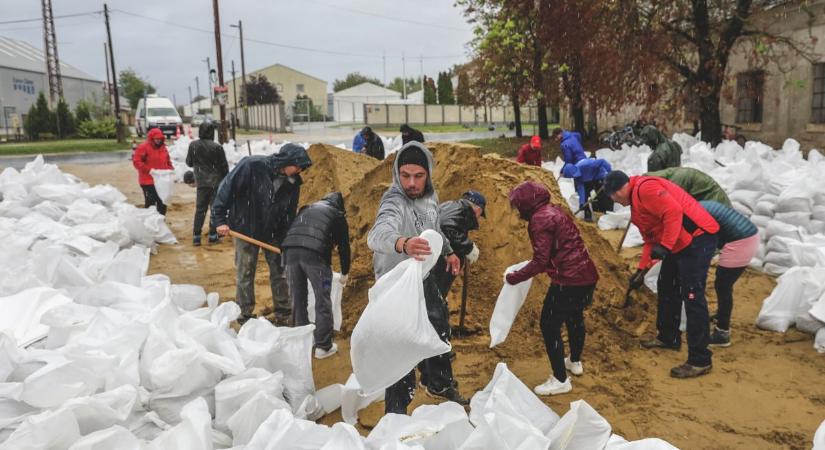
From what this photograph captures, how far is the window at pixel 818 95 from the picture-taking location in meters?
12.7

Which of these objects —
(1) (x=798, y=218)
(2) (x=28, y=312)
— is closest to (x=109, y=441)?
(2) (x=28, y=312)

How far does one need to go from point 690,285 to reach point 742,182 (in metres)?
3.69

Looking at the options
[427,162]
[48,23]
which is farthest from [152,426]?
[48,23]

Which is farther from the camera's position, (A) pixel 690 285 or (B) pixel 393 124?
(B) pixel 393 124

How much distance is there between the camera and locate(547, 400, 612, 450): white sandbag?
6.86ft

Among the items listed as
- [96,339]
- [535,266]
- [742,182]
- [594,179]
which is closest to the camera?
[96,339]

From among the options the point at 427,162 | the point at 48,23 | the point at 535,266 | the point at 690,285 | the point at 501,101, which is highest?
the point at 48,23

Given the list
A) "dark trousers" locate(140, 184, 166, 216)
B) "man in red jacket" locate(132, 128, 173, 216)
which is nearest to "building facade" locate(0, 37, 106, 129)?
"dark trousers" locate(140, 184, 166, 216)

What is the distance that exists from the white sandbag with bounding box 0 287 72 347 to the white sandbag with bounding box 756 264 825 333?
15.2 feet

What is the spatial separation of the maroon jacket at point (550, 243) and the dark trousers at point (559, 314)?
63 millimetres

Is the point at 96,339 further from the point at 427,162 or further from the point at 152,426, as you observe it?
the point at 427,162

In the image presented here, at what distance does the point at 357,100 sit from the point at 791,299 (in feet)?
180

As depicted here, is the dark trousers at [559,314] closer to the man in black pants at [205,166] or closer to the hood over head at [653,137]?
the hood over head at [653,137]

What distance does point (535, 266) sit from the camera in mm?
3178
